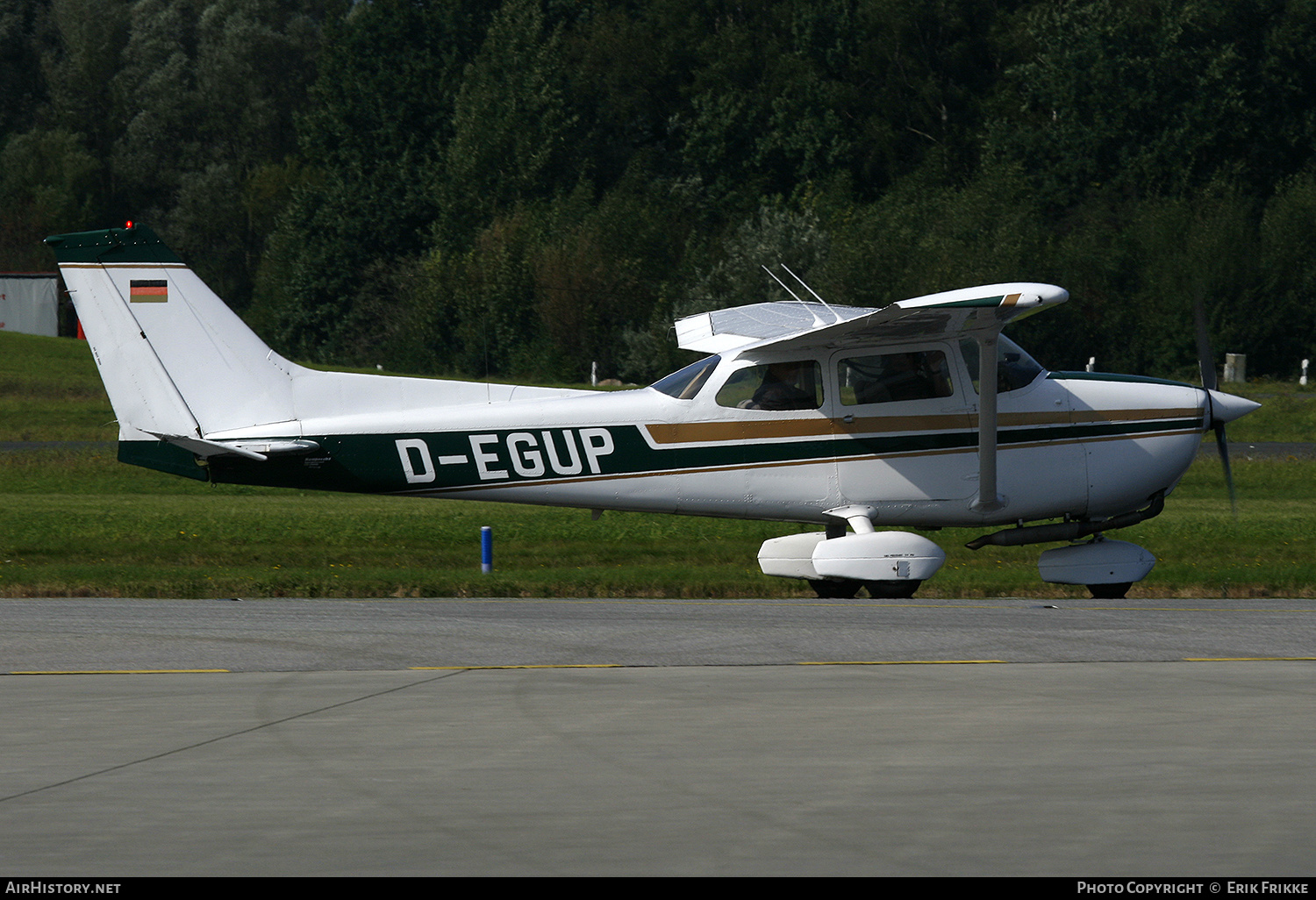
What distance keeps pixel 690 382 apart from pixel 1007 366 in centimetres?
302

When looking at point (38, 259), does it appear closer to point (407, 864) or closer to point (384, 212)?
point (384, 212)

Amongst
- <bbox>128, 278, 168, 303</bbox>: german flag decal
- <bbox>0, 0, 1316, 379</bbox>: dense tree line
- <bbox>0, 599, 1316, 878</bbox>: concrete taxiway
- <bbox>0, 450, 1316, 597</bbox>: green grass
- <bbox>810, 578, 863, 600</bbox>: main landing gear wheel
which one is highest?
<bbox>0, 0, 1316, 379</bbox>: dense tree line

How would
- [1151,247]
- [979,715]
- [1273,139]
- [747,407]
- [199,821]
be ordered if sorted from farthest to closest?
[1273,139]
[1151,247]
[747,407]
[979,715]
[199,821]

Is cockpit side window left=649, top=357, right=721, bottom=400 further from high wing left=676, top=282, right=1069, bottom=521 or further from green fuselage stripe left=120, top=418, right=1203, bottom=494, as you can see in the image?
green fuselage stripe left=120, top=418, right=1203, bottom=494

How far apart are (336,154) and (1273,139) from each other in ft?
134

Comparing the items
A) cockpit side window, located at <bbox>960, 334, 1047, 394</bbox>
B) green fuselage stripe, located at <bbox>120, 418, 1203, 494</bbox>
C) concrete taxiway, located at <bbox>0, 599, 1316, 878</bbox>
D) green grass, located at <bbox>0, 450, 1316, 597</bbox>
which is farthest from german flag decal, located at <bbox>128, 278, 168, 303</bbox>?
cockpit side window, located at <bbox>960, 334, 1047, 394</bbox>

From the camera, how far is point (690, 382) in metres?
14.7

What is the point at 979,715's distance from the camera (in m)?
8.19

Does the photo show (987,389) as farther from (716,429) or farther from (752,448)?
(716,429)

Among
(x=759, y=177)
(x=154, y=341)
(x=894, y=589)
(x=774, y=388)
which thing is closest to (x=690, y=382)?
(x=774, y=388)

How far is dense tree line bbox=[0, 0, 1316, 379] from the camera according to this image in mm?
48719

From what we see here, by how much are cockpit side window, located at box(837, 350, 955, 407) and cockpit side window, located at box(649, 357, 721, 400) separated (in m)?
1.23

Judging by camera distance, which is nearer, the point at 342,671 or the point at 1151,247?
the point at 342,671
